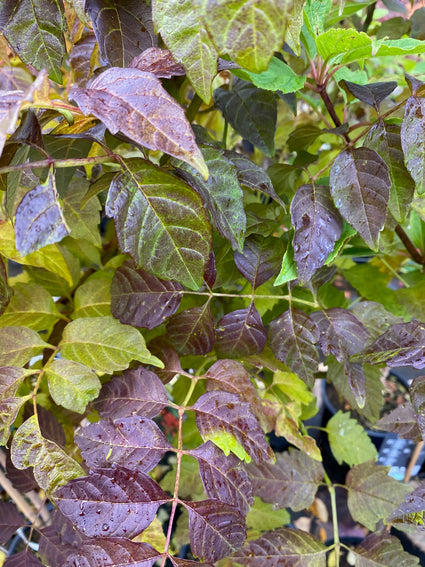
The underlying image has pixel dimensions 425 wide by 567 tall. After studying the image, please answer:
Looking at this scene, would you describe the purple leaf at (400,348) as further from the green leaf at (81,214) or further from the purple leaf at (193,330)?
the green leaf at (81,214)

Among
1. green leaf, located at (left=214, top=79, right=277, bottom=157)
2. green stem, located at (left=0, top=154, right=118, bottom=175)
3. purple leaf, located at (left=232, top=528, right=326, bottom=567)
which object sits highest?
green stem, located at (left=0, top=154, right=118, bottom=175)

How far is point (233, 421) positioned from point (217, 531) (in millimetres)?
104

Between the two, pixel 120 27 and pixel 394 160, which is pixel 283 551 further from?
pixel 120 27

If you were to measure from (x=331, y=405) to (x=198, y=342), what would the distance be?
90 centimetres

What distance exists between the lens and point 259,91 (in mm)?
598

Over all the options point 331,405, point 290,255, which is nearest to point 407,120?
point 290,255

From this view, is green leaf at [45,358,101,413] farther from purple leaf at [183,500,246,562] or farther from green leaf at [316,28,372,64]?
green leaf at [316,28,372,64]

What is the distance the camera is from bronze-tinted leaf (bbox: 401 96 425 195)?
413 mm

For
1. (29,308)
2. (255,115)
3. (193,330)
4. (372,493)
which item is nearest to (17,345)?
(29,308)

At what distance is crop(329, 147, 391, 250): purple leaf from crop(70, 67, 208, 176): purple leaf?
0.20 metres

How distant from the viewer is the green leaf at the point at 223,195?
0.42m

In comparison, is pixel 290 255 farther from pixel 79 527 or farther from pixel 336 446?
pixel 336 446

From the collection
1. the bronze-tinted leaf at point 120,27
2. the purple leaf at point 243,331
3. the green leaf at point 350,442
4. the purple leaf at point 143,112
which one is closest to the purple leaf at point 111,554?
the purple leaf at point 243,331

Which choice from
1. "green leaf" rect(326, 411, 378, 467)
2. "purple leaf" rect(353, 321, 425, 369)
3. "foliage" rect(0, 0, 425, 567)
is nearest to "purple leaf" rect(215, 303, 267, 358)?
"foliage" rect(0, 0, 425, 567)
